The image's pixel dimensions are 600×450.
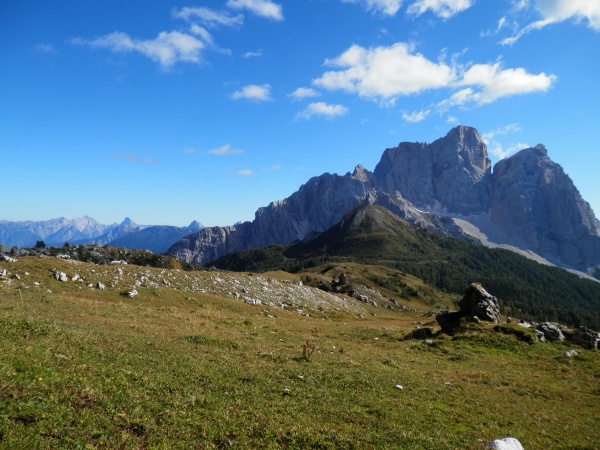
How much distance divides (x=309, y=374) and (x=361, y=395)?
3767 millimetres

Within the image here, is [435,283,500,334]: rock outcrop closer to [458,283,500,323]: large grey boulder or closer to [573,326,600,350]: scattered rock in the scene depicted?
[458,283,500,323]: large grey boulder

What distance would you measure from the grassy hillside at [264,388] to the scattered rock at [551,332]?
294 cm

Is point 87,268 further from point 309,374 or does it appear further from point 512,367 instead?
point 512,367

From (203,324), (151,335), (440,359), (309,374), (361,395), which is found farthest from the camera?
(203,324)

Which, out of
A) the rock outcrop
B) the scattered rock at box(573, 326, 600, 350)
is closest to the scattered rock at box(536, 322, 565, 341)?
the scattered rock at box(573, 326, 600, 350)

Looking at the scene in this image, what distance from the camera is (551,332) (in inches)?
1597

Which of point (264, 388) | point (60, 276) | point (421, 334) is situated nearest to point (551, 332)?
point (421, 334)

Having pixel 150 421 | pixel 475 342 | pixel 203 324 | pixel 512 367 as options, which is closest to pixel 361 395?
pixel 150 421

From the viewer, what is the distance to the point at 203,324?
37.0 metres

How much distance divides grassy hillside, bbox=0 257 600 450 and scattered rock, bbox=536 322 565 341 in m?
2.94

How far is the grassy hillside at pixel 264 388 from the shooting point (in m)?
12.0

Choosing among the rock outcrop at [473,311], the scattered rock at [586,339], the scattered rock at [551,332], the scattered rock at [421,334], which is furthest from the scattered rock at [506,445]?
the rock outcrop at [473,311]

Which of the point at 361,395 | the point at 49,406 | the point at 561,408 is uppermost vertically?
the point at 49,406

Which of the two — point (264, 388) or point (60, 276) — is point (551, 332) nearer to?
point (264, 388)
